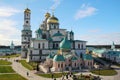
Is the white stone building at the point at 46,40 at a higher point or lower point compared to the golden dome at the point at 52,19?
lower

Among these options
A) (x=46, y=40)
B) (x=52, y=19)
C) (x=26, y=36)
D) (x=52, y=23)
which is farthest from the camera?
(x=26, y=36)

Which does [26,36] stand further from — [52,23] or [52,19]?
[52,19]

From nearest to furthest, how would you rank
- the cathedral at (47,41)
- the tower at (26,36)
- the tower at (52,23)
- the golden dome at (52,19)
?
the cathedral at (47,41), the tower at (52,23), the golden dome at (52,19), the tower at (26,36)

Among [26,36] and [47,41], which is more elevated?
[26,36]

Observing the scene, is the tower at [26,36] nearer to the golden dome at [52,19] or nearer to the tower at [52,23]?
the tower at [52,23]

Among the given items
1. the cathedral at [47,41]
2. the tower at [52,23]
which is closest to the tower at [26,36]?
the cathedral at [47,41]

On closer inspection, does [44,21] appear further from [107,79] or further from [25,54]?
[107,79]

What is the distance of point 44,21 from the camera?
255 feet

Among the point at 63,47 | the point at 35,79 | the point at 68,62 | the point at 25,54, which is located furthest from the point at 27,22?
the point at 35,79

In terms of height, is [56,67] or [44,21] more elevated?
[44,21]

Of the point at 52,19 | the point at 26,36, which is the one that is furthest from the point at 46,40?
the point at 26,36

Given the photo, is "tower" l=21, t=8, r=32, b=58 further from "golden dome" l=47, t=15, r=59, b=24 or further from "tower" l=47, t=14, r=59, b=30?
"golden dome" l=47, t=15, r=59, b=24

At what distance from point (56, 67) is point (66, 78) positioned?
10.8 m

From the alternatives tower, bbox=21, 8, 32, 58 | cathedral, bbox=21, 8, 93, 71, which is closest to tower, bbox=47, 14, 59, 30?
cathedral, bbox=21, 8, 93, 71
